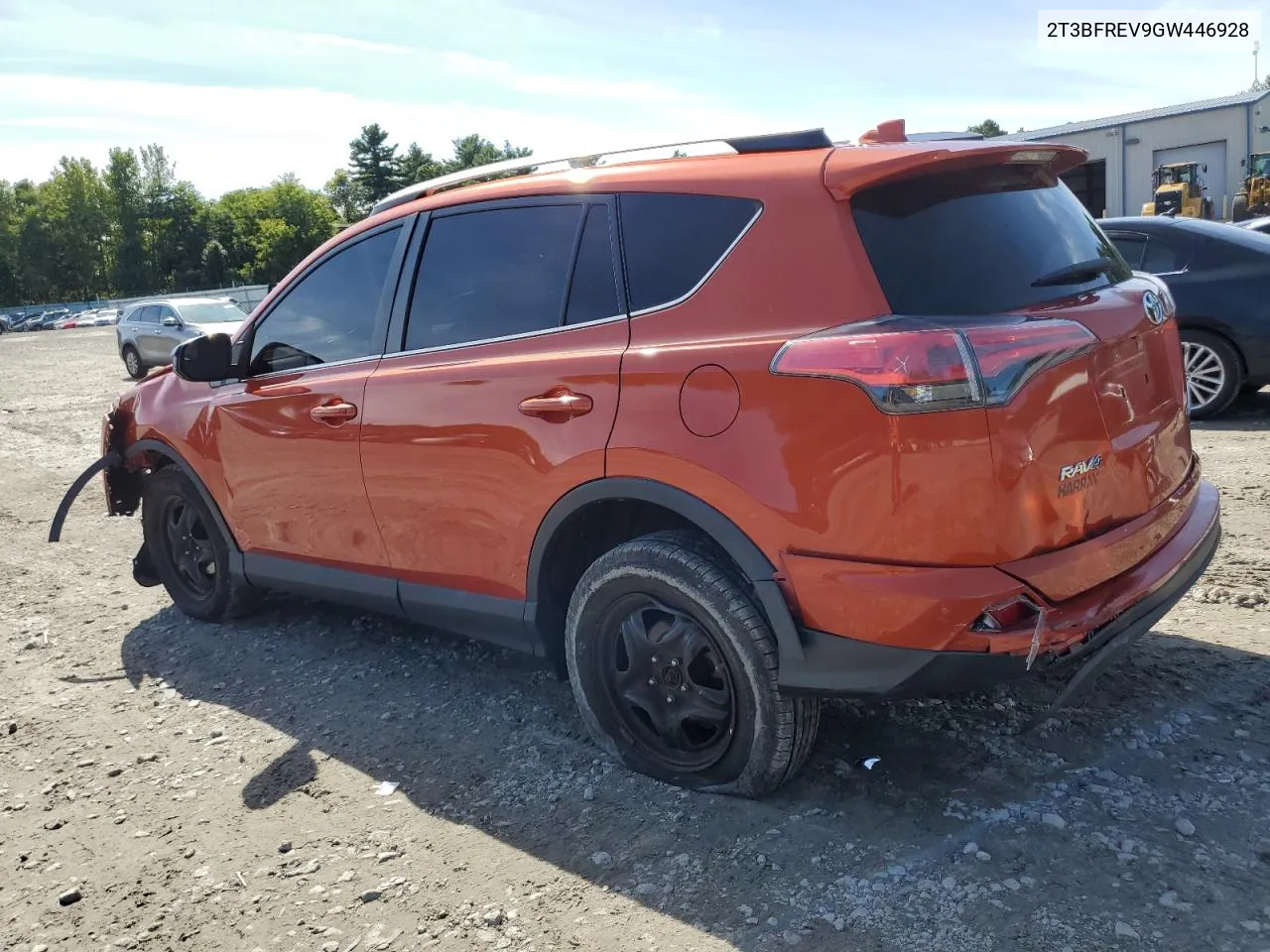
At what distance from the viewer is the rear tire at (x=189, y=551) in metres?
5.00

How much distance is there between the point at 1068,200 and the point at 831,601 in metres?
1.67

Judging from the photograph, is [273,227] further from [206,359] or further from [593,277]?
[593,277]

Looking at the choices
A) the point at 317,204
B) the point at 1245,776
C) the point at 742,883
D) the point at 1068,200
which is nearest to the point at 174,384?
the point at 742,883

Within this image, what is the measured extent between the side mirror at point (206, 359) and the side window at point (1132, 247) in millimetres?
6528

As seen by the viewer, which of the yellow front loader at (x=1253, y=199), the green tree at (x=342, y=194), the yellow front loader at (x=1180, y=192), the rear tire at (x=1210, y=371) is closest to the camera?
the rear tire at (x=1210, y=371)

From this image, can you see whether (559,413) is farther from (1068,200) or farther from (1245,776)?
(1245,776)

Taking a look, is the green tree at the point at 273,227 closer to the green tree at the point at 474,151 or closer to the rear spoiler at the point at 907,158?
the green tree at the point at 474,151

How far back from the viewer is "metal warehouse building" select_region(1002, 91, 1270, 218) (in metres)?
42.7

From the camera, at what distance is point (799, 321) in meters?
2.72

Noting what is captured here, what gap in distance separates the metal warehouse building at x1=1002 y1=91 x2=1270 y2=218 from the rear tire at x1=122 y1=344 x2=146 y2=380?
118ft

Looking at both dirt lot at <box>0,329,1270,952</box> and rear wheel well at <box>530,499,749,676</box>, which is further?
rear wheel well at <box>530,499,749,676</box>

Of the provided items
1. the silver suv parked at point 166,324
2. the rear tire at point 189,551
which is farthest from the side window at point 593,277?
the silver suv parked at point 166,324

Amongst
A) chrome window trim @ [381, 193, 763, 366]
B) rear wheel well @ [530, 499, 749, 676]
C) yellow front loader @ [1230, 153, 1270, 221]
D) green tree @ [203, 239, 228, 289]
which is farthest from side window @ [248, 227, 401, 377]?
green tree @ [203, 239, 228, 289]

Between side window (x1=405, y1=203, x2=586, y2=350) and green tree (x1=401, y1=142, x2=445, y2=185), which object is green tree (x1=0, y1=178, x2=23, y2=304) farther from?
side window (x1=405, y1=203, x2=586, y2=350)
